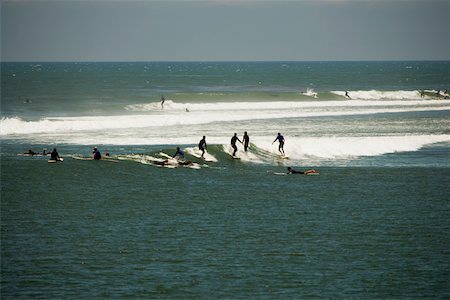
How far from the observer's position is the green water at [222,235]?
73.1 ft

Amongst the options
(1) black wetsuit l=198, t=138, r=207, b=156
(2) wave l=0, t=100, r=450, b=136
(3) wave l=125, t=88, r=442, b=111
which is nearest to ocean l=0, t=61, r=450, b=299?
(1) black wetsuit l=198, t=138, r=207, b=156

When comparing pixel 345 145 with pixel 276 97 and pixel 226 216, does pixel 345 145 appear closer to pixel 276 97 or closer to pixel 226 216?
pixel 226 216

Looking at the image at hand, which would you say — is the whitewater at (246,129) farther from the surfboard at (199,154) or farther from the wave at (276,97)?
the wave at (276,97)

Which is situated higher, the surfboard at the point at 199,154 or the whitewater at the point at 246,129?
the whitewater at the point at 246,129

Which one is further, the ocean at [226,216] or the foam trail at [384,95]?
the foam trail at [384,95]

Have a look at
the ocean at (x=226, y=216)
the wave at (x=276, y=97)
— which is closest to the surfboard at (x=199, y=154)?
the ocean at (x=226, y=216)

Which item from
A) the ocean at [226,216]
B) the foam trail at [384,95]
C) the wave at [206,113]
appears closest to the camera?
the ocean at [226,216]

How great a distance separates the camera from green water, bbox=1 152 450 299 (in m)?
22.3

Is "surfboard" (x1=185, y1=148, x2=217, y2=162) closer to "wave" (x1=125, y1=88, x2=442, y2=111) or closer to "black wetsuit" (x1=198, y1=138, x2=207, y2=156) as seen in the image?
"black wetsuit" (x1=198, y1=138, x2=207, y2=156)

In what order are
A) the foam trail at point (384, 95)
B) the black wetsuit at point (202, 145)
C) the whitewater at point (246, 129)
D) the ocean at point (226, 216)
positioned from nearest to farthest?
the ocean at point (226, 216) < the black wetsuit at point (202, 145) < the whitewater at point (246, 129) < the foam trail at point (384, 95)

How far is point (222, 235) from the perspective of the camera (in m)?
27.2

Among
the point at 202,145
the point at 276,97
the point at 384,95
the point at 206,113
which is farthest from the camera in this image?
the point at 384,95

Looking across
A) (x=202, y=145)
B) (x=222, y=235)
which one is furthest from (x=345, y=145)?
(x=222, y=235)

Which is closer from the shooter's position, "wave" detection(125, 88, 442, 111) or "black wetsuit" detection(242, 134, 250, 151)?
"black wetsuit" detection(242, 134, 250, 151)
